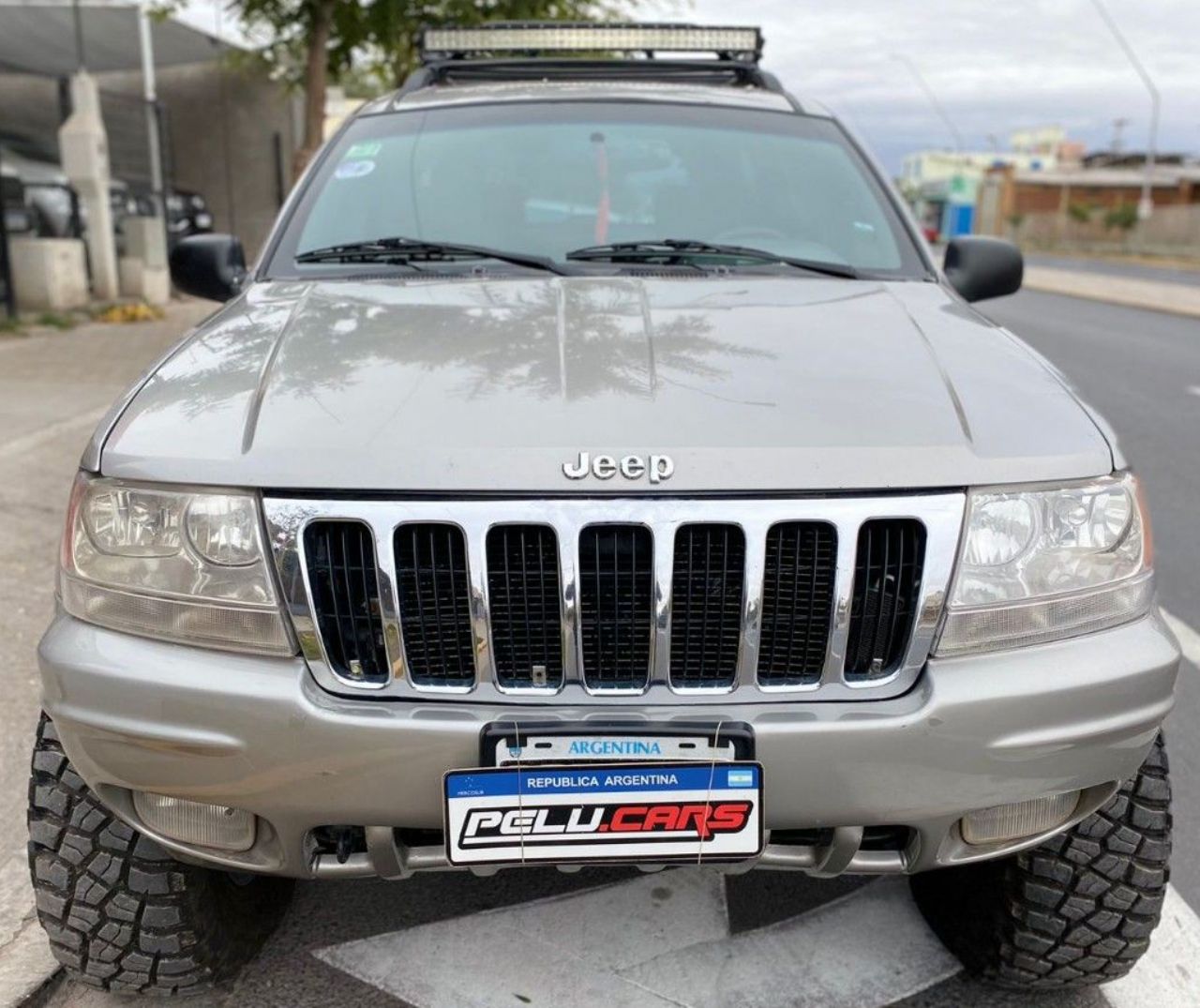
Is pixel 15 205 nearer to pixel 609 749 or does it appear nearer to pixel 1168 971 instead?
pixel 609 749

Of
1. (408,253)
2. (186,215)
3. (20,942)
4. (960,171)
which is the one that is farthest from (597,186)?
(960,171)

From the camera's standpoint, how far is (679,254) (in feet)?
9.78

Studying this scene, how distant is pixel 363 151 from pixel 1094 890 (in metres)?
2.62

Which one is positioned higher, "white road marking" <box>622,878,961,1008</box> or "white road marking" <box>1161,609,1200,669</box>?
"white road marking" <box>622,878,961,1008</box>

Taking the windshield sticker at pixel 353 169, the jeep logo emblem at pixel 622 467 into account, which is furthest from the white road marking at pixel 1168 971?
the windshield sticker at pixel 353 169

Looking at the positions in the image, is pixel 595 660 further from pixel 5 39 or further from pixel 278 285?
pixel 5 39

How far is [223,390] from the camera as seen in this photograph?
2.12 meters

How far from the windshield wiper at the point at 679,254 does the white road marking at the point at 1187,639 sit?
6.40ft

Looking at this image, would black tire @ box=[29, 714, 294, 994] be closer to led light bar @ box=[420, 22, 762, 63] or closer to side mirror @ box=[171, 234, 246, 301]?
side mirror @ box=[171, 234, 246, 301]

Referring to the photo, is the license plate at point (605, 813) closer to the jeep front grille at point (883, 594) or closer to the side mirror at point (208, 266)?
the jeep front grille at point (883, 594)

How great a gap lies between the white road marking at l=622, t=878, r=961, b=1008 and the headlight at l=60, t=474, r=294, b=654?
110cm

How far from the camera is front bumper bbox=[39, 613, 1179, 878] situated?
6.05 ft

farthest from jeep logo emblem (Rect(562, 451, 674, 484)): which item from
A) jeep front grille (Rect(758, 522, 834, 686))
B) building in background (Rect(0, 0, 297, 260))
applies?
building in background (Rect(0, 0, 297, 260))

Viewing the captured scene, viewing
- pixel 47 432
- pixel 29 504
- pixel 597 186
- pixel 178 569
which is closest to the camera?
pixel 178 569
